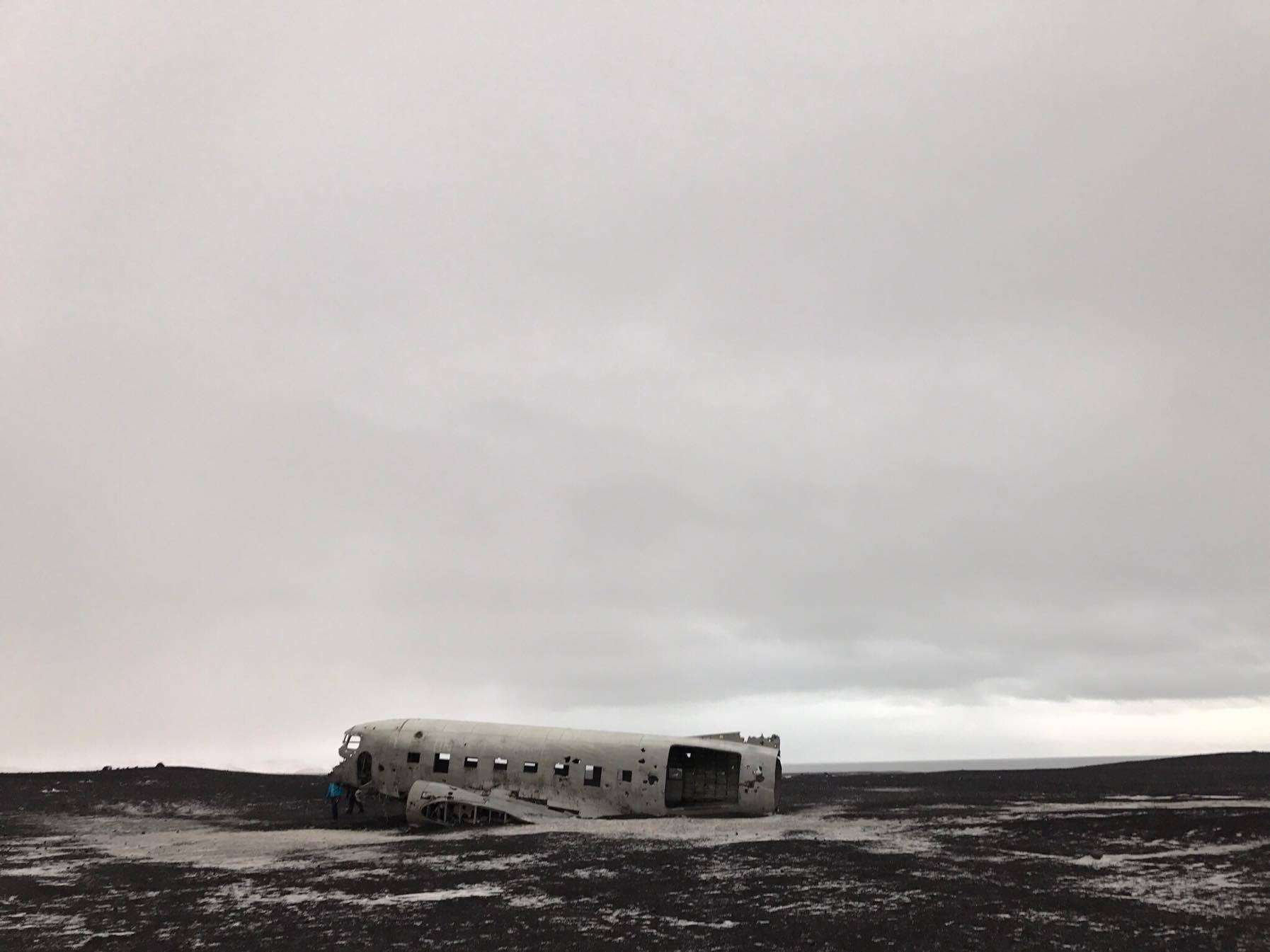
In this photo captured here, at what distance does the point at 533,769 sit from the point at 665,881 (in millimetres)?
20114

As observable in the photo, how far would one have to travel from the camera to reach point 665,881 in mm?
25328

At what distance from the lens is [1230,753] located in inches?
3912

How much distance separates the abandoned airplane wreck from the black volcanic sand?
2.10 meters

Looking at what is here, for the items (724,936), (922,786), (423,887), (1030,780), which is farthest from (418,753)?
(1030,780)

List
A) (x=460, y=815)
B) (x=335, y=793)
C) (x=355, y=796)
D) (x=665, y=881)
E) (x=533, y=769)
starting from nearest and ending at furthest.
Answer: (x=665, y=881), (x=460, y=815), (x=533, y=769), (x=335, y=793), (x=355, y=796)

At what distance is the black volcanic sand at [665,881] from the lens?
61.6 ft

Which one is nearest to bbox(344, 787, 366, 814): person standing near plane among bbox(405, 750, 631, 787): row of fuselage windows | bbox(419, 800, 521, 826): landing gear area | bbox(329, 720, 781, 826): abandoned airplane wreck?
bbox(329, 720, 781, 826): abandoned airplane wreck

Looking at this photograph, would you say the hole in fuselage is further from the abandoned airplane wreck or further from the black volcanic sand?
the black volcanic sand

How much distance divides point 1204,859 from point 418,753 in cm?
3301

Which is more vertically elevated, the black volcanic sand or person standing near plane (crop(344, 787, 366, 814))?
the black volcanic sand

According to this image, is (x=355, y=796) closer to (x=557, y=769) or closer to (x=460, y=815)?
(x=460, y=815)

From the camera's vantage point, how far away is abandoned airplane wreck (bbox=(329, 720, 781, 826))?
144 feet

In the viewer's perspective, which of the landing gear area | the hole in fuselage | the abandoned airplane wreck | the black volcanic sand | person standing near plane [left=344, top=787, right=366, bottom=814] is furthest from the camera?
the hole in fuselage

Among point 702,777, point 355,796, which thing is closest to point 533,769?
point 355,796
